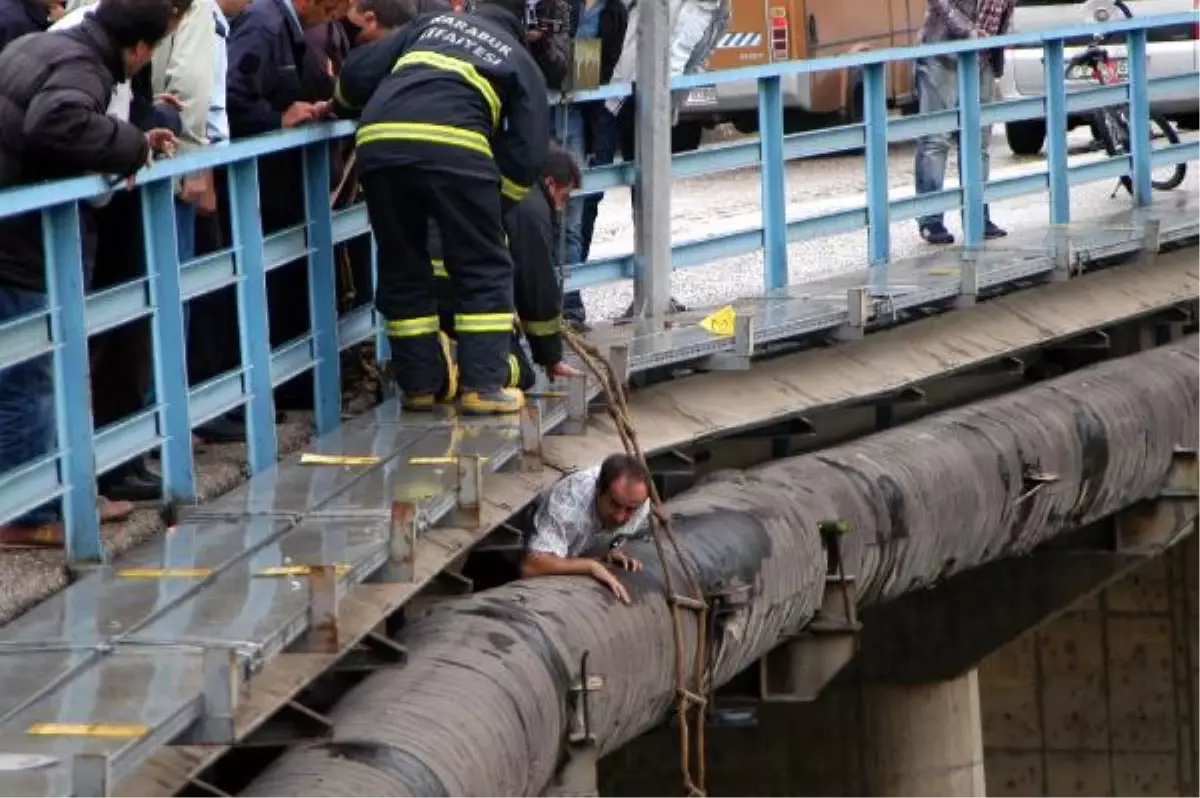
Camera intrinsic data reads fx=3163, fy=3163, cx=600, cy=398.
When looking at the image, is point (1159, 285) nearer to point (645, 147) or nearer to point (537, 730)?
point (645, 147)

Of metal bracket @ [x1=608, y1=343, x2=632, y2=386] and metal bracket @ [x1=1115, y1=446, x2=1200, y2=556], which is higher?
metal bracket @ [x1=608, y1=343, x2=632, y2=386]

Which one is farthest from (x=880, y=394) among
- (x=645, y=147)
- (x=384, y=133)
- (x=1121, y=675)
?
(x=1121, y=675)

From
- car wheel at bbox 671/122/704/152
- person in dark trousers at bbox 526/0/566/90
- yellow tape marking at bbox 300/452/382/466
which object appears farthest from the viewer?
car wheel at bbox 671/122/704/152

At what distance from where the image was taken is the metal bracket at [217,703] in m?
5.67

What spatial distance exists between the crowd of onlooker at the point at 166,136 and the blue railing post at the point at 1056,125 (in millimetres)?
2619

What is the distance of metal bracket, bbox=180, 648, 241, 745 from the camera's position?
18.6 ft

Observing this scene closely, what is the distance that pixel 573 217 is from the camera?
35.3 feet

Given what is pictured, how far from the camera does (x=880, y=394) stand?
10.7 meters

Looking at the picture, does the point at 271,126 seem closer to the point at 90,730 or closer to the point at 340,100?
the point at 340,100

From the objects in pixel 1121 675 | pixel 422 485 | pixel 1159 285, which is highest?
pixel 422 485

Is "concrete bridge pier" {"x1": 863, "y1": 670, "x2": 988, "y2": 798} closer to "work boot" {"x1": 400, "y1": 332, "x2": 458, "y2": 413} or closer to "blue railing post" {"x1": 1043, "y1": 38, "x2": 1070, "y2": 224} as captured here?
"blue railing post" {"x1": 1043, "y1": 38, "x2": 1070, "y2": 224}

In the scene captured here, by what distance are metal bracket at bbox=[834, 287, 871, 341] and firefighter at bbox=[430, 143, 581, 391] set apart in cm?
153

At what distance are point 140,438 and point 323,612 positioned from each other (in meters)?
1.28

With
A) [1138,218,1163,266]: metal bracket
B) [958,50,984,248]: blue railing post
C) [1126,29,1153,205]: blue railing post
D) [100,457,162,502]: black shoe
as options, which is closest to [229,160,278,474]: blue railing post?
[100,457,162,502]: black shoe
